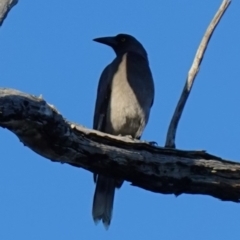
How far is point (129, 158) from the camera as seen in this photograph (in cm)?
530

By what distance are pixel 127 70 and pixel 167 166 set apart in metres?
3.60

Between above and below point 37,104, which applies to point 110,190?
above

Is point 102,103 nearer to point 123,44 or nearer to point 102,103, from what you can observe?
point 102,103

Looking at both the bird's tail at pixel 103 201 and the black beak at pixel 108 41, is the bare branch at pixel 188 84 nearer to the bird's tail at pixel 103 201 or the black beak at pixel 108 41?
the bird's tail at pixel 103 201

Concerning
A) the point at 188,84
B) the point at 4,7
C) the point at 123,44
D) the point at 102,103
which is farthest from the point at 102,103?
the point at 4,7

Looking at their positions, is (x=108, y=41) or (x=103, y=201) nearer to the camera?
(x=103, y=201)

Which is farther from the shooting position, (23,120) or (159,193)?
(159,193)

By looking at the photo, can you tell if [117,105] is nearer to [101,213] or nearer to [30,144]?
[101,213]

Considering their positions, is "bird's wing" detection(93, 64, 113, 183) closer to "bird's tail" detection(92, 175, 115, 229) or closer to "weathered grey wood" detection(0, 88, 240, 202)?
"bird's tail" detection(92, 175, 115, 229)

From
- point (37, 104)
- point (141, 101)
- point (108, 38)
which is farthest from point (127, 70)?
point (37, 104)

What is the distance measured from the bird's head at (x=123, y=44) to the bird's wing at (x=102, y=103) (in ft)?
3.28

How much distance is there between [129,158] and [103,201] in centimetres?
260

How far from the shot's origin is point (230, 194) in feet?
18.0

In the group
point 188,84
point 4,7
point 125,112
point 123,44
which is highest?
point 123,44
